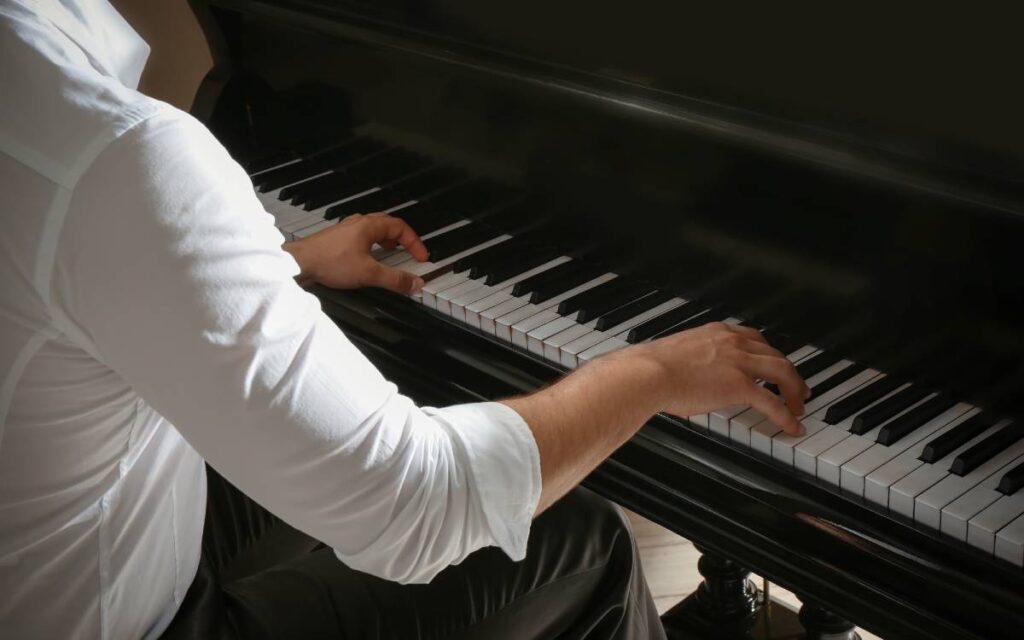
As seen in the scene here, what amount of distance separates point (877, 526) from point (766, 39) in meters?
0.59

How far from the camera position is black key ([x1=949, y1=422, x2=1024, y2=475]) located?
4.15 feet

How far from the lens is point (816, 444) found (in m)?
1.34

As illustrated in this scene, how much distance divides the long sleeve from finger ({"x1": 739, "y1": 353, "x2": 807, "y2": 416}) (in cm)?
39

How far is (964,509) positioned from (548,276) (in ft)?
→ 2.30

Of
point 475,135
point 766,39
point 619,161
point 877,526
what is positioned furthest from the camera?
point 475,135

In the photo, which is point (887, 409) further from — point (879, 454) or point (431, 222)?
point (431, 222)

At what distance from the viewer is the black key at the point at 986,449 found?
4.15 feet

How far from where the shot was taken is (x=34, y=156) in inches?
Answer: 38.8

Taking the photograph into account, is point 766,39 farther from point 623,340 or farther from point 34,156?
point 34,156

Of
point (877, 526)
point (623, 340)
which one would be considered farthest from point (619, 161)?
point (877, 526)

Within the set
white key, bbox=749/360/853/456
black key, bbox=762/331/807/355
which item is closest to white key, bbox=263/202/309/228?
black key, bbox=762/331/807/355

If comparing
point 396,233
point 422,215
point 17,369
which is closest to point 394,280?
point 396,233

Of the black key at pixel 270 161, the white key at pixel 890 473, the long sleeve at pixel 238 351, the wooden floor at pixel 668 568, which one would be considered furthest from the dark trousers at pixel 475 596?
the black key at pixel 270 161

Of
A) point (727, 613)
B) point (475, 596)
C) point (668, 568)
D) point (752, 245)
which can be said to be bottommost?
point (668, 568)
